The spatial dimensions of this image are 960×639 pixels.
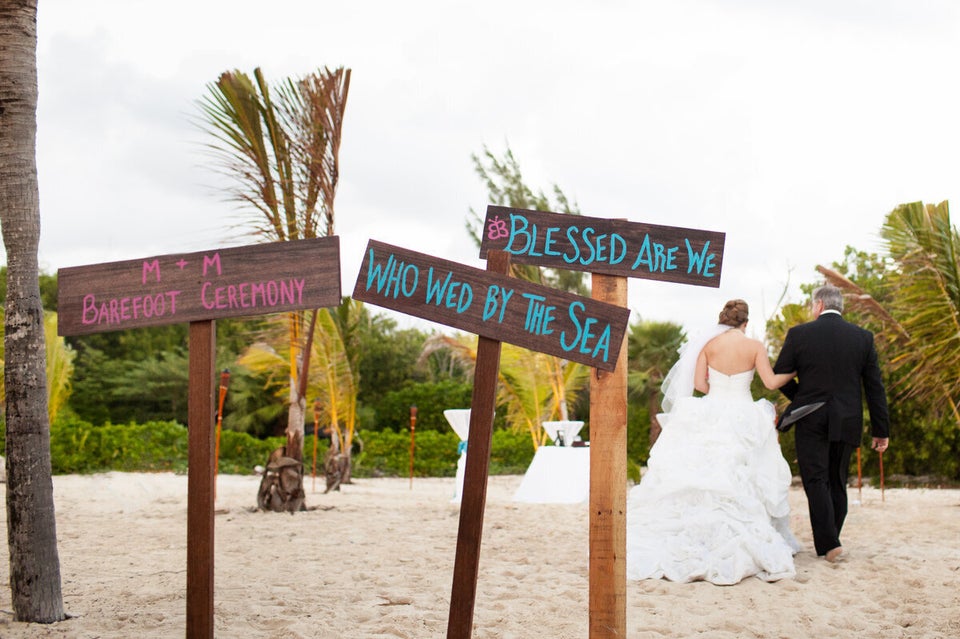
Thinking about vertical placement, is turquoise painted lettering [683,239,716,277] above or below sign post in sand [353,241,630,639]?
above

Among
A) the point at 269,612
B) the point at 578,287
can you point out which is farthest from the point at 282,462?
the point at 578,287

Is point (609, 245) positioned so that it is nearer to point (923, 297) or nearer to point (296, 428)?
point (296, 428)

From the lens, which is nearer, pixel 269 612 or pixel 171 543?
pixel 269 612

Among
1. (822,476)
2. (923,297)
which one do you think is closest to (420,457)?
(923,297)

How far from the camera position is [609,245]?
3521mm

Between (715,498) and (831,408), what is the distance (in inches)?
40.1

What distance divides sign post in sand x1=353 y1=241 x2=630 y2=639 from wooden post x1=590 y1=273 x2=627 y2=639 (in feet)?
0.60

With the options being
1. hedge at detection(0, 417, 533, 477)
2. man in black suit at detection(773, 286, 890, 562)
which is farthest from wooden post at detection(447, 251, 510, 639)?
hedge at detection(0, 417, 533, 477)

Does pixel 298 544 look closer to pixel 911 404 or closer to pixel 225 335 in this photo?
pixel 911 404

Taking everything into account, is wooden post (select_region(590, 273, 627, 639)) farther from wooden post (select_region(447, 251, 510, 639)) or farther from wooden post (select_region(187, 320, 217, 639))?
wooden post (select_region(187, 320, 217, 639))

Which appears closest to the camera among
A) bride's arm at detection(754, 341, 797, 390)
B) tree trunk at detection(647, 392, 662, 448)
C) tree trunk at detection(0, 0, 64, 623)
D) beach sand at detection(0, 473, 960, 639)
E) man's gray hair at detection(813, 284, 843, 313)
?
tree trunk at detection(0, 0, 64, 623)

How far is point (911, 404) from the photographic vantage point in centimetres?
1306

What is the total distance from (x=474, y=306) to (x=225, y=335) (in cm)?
2803

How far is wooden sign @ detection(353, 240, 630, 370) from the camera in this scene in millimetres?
3119
